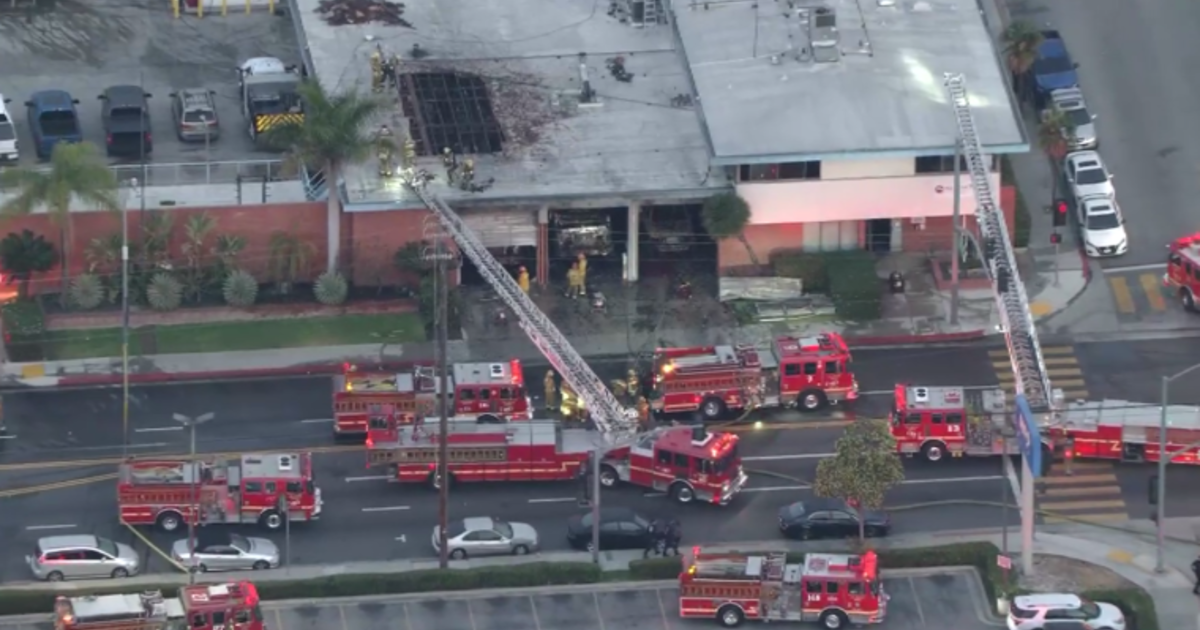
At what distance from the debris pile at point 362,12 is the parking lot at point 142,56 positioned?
2650 millimetres

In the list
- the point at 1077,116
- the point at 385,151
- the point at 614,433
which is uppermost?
the point at 1077,116

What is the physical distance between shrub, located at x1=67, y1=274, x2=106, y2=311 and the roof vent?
91.5 feet

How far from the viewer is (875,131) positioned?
132750mm

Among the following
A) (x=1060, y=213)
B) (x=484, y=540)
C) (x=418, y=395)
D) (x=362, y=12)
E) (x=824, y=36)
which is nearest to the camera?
(x=484, y=540)

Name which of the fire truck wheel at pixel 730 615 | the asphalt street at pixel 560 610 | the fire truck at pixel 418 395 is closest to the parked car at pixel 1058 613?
the asphalt street at pixel 560 610

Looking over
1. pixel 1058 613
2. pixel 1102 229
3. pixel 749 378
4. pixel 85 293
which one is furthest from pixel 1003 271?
pixel 85 293

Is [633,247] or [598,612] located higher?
[633,247]

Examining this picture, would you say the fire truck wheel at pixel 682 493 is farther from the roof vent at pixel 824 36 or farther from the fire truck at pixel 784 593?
the roof vent at pixel 824 36

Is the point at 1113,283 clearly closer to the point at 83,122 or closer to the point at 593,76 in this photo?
the point at 593,76

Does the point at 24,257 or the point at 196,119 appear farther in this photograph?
the point at 196,119

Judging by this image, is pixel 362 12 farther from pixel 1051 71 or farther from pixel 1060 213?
pixel 1060 213

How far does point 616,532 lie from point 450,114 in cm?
2438

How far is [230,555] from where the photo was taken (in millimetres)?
117500

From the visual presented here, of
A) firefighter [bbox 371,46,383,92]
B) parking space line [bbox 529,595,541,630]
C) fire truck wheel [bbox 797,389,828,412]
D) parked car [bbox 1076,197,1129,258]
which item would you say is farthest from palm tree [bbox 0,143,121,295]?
parked car [bbox 1076,197,1129,258]
